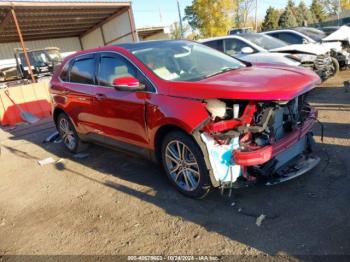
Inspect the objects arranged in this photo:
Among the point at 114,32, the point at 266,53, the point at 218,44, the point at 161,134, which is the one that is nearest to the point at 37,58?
the point at 114,32

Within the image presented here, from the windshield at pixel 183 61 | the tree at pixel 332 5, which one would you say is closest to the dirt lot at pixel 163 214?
the windshield at pixel 183 61

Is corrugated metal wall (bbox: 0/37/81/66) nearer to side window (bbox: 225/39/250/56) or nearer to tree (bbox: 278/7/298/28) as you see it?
side window (bbox: 225/39/250/56)

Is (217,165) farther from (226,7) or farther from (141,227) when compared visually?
(226,7)

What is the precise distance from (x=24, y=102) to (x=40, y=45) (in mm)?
21163

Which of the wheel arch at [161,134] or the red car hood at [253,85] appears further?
the wheel arch at [161,134]

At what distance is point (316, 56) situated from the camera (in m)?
8.88

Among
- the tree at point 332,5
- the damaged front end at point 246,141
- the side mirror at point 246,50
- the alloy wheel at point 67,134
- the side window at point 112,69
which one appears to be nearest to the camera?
the damaged front end at point 246,141

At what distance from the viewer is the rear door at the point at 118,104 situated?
434 cm

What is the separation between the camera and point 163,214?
3883 millimetres

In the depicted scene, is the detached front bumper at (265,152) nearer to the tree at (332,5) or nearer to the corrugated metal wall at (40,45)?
the corrugated metal wall at (40,45)

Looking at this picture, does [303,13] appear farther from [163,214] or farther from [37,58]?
[163,214]

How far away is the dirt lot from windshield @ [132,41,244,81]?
1.48 meters

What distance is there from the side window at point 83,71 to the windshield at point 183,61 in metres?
1.00

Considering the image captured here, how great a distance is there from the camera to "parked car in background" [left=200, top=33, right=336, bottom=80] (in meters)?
8.44
